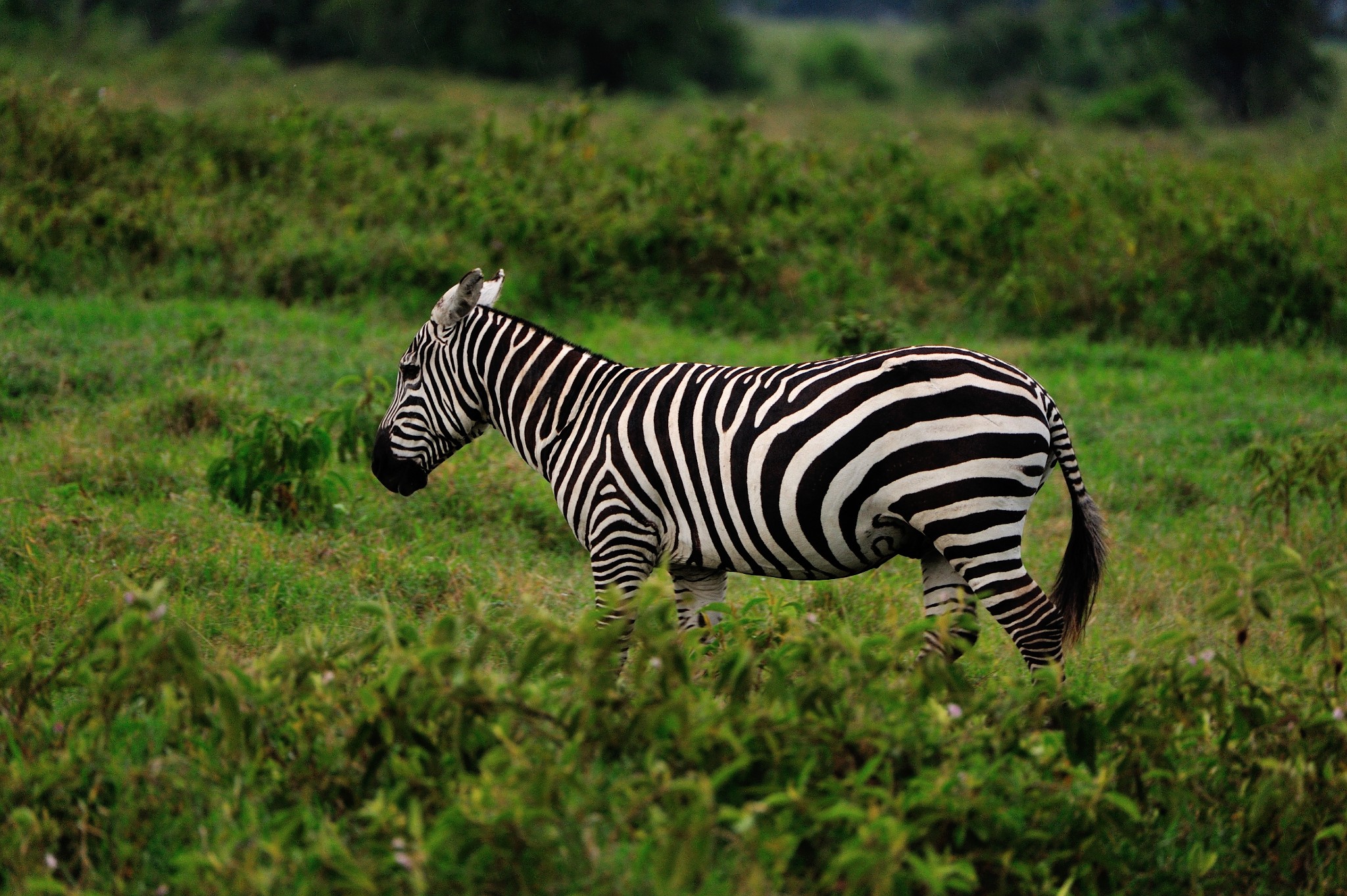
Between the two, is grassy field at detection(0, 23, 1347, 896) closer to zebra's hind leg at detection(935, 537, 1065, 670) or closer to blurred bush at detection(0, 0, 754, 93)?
zebra's hind leg at detection(935, 537, 1065, 670)

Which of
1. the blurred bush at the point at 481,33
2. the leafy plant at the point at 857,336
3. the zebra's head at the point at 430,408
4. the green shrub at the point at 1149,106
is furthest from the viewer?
the blurred bush at the point at 481,33

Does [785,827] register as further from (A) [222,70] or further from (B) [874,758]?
(A) [222,70]

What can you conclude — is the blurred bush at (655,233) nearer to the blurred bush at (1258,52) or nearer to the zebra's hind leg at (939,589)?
the zebra's hind leg at (939,589)

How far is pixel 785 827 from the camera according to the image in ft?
9.88

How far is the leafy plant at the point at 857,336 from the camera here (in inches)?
278

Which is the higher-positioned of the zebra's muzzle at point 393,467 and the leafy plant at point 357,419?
the zebra's muzzle at point 393,467

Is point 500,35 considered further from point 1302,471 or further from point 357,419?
point 1302,471

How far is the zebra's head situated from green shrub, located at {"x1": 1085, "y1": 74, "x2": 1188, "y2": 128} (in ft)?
70.5

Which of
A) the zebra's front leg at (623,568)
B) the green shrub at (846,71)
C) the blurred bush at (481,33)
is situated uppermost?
Answer: the green shrub at (846,71)

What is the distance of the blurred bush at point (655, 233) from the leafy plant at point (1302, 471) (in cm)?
333

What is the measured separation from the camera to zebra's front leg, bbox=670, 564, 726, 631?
4734mm

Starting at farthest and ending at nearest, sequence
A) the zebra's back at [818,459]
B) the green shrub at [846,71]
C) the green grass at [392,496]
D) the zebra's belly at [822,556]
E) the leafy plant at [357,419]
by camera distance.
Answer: the green shrub at [846,71]
the leafy plant at [357,419]
the green grass at [392,496]
the zebra's belly at [822,556]
the zebra's back at [818,459]

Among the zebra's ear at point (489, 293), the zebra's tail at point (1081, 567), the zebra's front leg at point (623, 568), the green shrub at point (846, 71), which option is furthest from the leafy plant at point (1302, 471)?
the green shrub at point (846, 71)

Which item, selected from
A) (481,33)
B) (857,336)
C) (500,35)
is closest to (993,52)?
(500,35)
